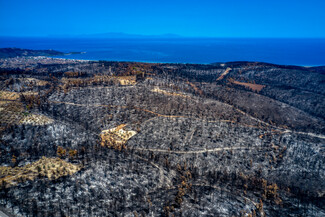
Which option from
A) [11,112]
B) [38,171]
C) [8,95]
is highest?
[8,95]

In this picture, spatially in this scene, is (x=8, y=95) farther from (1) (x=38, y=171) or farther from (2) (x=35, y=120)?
(1) (x=38, y=171)

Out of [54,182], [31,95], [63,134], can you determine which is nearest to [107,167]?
[54,182]

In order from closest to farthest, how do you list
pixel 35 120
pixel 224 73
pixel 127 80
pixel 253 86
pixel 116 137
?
pixel 35 120 → pixel 116 137 → pixel 127 80 → pixel 253 86 → pixel 224 73

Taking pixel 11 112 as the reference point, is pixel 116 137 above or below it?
below

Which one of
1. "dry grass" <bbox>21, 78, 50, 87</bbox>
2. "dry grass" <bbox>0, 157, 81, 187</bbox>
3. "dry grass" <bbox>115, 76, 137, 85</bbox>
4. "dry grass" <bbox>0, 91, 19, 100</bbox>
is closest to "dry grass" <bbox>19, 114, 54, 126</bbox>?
"dry grass" <bbox>0, 91, 19, 100</bbox>

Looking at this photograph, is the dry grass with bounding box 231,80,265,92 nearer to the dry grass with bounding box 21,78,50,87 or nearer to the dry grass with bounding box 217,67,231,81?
the dry grass with bounding box 217,67,231,81

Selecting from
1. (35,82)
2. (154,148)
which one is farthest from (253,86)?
(35,82)
